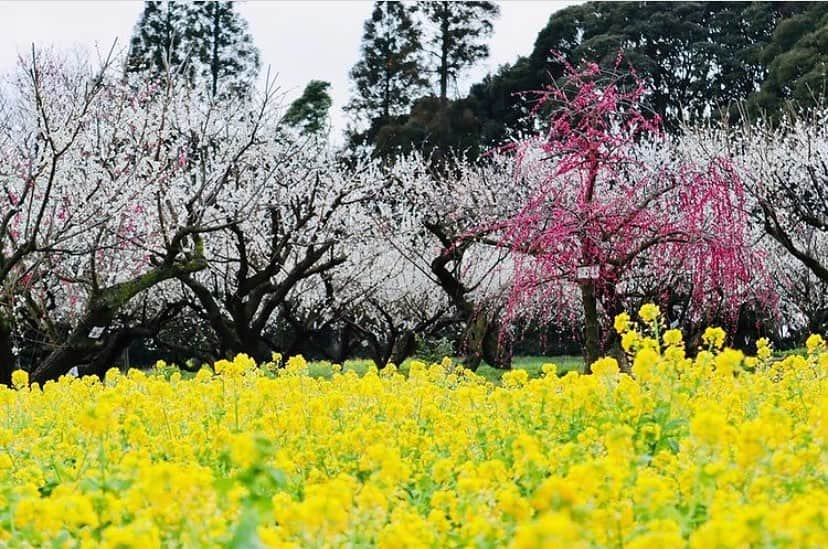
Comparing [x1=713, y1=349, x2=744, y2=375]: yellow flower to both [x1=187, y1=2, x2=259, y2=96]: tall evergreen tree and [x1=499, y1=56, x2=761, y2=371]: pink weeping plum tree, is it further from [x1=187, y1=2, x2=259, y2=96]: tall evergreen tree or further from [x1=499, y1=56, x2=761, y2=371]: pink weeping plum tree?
[x1=187, y1=2, x2=259, y2=96]: tall evergreen tree

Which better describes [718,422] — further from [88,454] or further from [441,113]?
[441,113]

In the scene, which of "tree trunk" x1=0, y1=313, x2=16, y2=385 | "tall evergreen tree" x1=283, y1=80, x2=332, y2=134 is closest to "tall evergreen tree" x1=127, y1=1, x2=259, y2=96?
"tall evergreen tree" x1=283, y1=80, x2=332, y2=134

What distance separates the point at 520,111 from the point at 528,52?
3.09 metres

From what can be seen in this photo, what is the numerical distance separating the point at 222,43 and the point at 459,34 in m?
7.75

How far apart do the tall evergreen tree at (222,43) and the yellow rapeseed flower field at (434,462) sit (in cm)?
2545

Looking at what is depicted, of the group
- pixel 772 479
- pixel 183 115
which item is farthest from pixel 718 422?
→ pixel 183 115

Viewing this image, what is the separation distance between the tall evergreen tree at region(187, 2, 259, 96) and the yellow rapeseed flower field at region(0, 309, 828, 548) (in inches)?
1002

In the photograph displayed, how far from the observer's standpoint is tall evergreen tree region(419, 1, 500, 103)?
1191 inches

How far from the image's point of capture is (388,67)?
30141 mm

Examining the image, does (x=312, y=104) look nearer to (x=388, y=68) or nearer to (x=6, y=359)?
(x=388, y=68)

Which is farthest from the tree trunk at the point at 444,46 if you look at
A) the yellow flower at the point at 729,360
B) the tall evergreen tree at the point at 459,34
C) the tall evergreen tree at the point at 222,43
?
the yellow flower at the point at 729,360

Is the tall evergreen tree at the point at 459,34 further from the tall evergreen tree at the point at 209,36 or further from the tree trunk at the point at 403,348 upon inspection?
the tree trunk at the point at 403,348

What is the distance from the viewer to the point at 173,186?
42.9 ft

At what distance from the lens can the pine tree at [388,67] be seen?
98.2 ft
